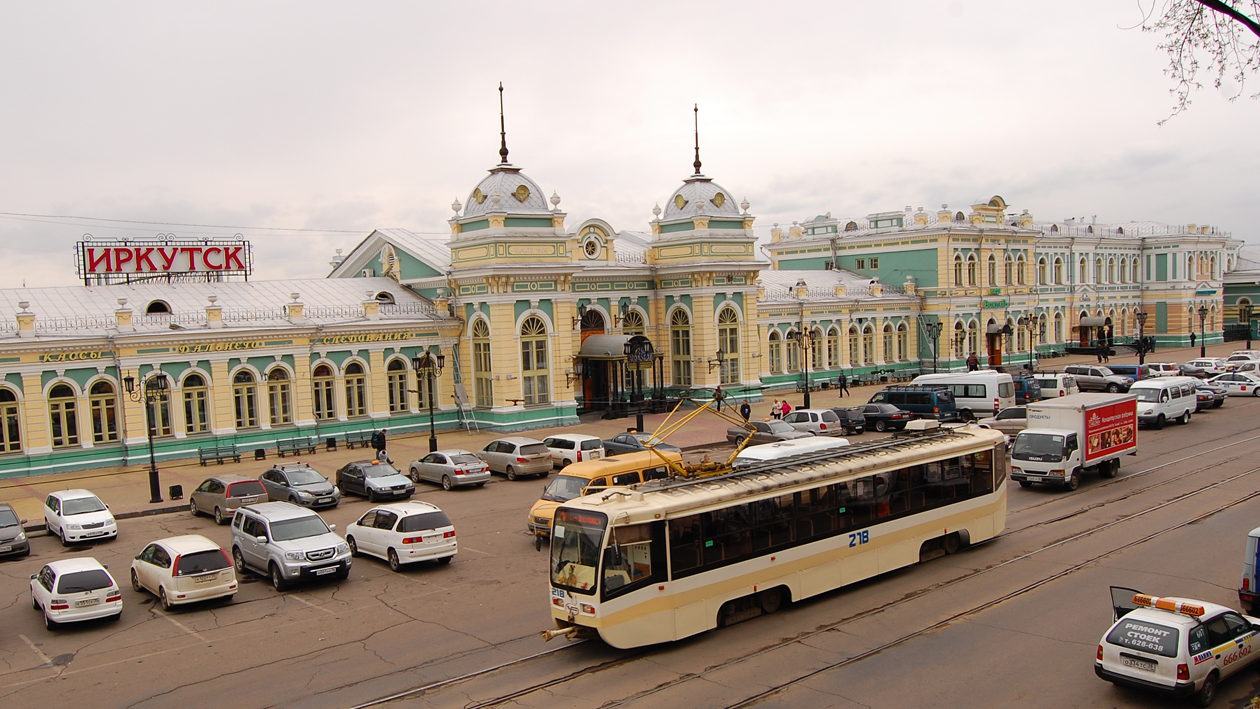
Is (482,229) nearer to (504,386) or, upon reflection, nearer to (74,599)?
(504,386)

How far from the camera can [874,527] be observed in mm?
17109

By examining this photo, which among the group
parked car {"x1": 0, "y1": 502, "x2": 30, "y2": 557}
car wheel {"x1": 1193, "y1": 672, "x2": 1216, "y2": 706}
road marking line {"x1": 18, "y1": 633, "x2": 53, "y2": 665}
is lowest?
road marking line {"x1": 18, "y1": 633, "x2": 53, "y2": 665}

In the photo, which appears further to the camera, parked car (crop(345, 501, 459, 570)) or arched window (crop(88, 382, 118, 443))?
Result: arched window (crop(88, 382, 118, 443))

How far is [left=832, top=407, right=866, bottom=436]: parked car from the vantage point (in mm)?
36906

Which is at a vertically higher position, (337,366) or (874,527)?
(337,366)

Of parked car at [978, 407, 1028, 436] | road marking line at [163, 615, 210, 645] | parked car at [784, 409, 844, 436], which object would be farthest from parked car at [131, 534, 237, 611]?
parked car at [978, 407, 1028, 436]

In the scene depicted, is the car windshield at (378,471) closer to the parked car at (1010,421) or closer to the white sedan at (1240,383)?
the parked car at (1010,421)

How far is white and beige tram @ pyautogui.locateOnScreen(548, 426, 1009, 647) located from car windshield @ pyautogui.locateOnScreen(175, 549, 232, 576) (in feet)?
24.5

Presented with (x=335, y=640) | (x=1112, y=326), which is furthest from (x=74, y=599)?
(x=1112, y=326)

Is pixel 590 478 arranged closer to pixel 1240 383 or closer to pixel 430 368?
pixel 430 368

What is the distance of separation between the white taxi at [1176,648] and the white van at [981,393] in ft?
91.1

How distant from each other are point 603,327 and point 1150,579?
99.7 ft

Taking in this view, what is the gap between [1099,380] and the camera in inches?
1857

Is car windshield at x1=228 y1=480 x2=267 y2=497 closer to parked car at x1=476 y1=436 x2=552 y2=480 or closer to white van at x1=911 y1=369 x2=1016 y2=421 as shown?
parked car at x1=476 y1=436 x2=552 y2=480
